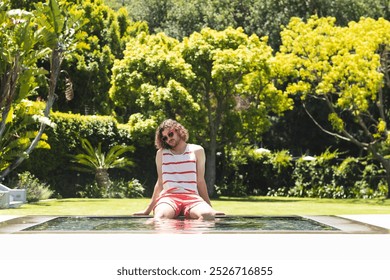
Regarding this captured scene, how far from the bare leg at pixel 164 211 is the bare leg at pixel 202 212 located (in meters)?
0.22

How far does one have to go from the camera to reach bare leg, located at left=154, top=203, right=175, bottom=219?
7.93m

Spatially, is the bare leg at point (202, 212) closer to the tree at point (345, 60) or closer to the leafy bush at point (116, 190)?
the leafy bush at point (116, 190)

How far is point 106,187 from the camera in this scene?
26984mm

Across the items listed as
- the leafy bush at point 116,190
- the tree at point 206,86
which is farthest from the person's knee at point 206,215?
the leafy bush at point 116,190

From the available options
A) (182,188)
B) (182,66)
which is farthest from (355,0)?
(182,188)

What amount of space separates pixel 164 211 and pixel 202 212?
412 millimetres

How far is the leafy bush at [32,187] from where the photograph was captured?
76.9 feet

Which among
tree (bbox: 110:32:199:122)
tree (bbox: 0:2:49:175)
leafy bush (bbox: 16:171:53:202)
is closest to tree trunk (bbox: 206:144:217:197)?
tree (bbox: 110:32:199:122)

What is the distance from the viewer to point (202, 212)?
793 centimetres

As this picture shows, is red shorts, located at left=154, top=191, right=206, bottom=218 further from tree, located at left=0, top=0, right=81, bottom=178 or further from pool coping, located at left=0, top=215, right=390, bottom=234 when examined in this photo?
tree, located at left=0, top=0, right=81, bottom=178

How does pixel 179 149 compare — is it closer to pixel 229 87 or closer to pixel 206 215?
pixel 206 215

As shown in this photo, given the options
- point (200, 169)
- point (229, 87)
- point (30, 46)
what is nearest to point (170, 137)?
point (200, 169)
